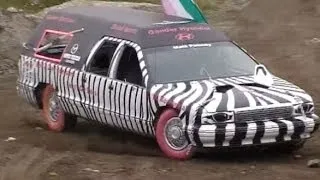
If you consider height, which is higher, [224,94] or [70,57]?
[70,57]

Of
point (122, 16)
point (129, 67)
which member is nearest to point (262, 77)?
point (129, 67)

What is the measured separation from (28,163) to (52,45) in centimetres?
345

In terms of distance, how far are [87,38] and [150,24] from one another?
1.23m

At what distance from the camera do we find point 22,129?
45.7 feet

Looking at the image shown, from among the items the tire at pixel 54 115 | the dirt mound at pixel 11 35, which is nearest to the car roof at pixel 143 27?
the tire at pixel 54 115

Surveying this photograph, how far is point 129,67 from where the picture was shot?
12.1 m

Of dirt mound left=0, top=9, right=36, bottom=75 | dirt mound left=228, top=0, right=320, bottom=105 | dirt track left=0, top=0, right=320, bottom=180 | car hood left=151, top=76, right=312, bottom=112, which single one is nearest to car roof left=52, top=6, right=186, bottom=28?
car hood left=151, top=76, right=312, bottom=112

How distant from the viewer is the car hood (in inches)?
412

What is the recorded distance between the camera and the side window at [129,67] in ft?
39.0

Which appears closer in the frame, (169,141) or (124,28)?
(169,141)

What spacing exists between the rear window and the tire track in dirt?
219 cm

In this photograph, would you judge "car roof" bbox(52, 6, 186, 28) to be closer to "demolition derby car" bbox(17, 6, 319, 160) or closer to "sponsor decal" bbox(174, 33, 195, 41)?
"demolition derby car" bbox(17, 6, 319, 160)

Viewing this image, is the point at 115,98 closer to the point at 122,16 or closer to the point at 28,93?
the point at 122,16

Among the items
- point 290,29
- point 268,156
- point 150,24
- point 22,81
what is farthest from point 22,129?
point 290,29
